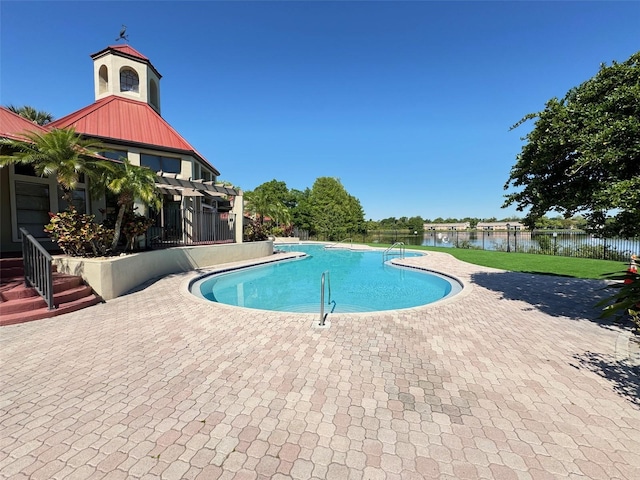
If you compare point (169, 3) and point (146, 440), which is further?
point (169, 3)

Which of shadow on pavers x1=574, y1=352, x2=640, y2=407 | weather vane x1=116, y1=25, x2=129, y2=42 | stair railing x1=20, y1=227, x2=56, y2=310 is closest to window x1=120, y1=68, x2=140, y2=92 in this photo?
weather vane x1=116, y1=25, x2=129, y2=42

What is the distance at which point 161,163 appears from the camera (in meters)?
15.6

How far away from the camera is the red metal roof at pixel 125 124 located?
47.1 ft

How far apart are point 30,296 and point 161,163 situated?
448 inches

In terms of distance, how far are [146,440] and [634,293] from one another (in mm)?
7246

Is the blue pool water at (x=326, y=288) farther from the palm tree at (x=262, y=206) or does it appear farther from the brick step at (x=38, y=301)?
the palm tree at (x=262, y=206)

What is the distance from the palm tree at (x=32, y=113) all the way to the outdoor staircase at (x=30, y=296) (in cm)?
1566

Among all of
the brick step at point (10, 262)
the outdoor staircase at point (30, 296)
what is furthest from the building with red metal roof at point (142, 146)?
the outdoor staircase at point (30, 296)

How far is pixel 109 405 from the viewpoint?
2.97 metres

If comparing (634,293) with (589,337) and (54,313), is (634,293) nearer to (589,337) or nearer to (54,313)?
(589,337)

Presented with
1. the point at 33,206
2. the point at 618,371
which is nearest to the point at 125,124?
the point at 33,206

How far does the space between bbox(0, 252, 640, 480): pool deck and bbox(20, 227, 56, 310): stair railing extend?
82 centimetres

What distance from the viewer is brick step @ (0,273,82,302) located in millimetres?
5863

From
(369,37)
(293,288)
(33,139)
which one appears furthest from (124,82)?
(293,288)
